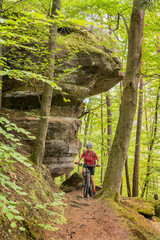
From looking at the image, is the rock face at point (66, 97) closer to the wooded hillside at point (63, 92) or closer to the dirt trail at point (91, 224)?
the wooded hillside at point (63, 92)

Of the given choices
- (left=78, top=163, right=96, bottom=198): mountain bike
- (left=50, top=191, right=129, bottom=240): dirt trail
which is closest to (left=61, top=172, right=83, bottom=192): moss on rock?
(left=78, top=163, right=96, bottom=198): mountain bike

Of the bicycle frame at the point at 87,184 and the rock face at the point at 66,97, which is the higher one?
the rock face at the point at 66,97

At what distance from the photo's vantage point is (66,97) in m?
9.08

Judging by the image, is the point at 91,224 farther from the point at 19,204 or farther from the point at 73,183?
the point at 73,183

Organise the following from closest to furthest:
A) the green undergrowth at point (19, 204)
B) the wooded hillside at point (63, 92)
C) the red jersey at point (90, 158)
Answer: the green undergrowth at point (19, 204) → the wooded hillside at point (63, 92) → the red jersey at point (90, 158)

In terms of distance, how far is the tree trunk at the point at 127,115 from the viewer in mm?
6625

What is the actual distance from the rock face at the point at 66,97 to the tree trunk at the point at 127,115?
2.39 metres

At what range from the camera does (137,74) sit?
7004mm

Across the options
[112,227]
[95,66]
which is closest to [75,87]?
[95,66]

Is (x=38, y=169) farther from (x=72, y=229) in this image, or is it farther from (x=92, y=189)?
(x=92, y=189)

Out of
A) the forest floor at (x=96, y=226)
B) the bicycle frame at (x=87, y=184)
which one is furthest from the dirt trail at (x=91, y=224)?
the bicycle frame at (x=87, y=184)

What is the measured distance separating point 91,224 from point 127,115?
156 inches

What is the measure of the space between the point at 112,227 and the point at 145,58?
773 centimetres

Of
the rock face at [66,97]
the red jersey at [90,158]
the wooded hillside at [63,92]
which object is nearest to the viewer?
the wooded hillside at [63,92]
